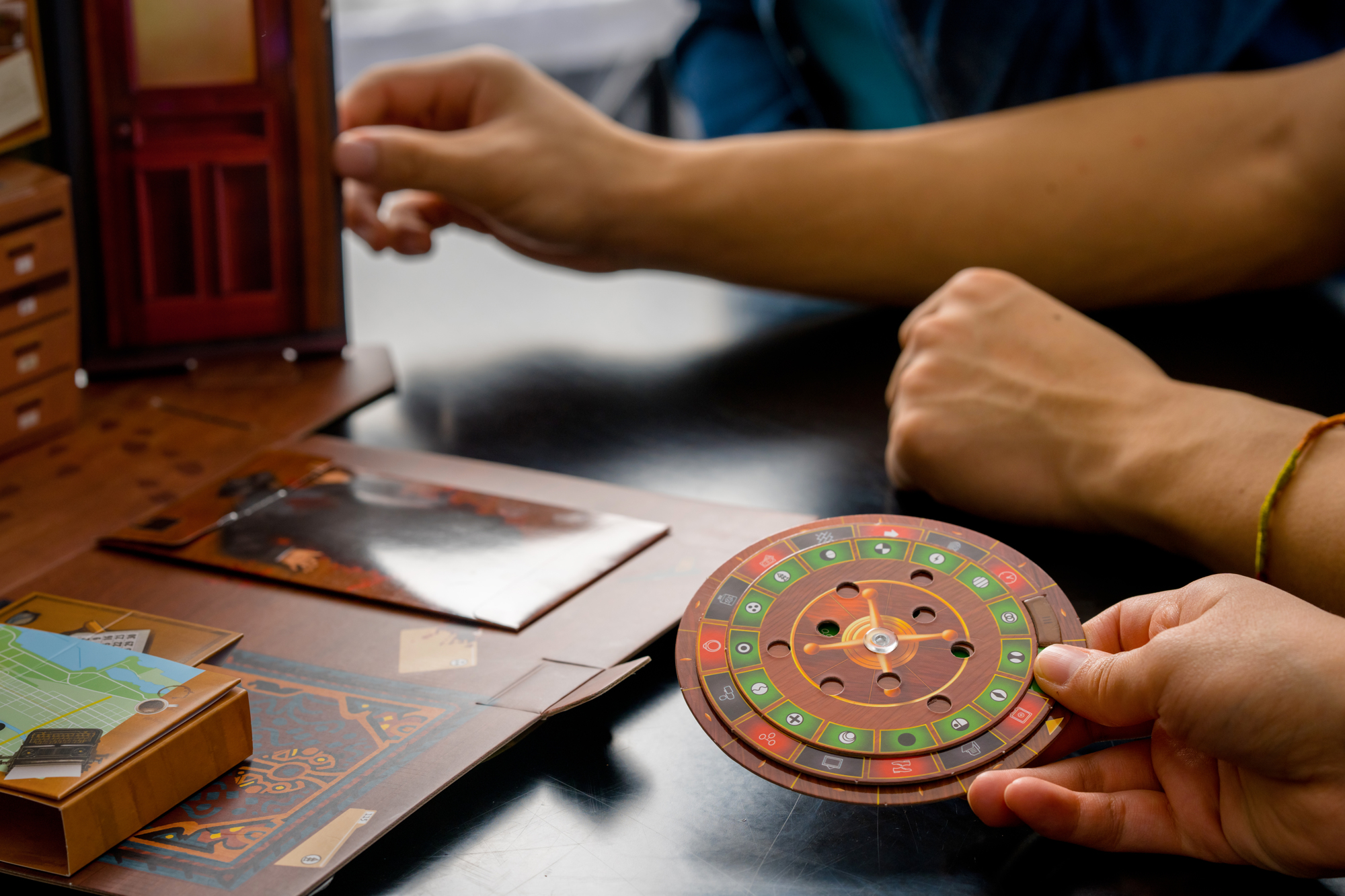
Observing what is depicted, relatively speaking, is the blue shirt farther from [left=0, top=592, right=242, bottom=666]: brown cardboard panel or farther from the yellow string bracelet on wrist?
[left=0, top=592, right=242, bottom=666]: brown cardboard panel

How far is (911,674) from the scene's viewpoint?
50 centimetres

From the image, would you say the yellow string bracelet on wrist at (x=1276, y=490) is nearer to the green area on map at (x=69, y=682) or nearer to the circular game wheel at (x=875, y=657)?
the circular game wheel at (x=875, y=657)

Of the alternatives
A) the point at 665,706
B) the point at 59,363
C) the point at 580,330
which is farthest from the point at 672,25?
the point at 665,706

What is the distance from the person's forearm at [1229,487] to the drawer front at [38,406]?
0.74 meters

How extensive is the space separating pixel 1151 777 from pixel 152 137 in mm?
856

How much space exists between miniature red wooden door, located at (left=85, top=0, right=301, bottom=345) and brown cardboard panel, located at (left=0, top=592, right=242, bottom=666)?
40 cm

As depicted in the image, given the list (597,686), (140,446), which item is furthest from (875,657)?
(140,446)

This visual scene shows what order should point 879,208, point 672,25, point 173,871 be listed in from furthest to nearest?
point 672,25 → point 879,208 → point 173,871

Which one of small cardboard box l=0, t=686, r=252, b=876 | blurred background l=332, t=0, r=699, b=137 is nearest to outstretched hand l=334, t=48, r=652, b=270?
small cardboard box l=0, t=686, r=252, b=876

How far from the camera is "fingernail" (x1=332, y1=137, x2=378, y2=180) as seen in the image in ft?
3.08

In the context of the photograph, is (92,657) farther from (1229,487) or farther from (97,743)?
(1229,487)

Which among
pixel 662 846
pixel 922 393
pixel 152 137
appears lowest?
pixel 662 846

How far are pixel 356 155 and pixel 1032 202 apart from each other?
0.57 meters

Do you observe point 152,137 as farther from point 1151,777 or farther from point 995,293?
point 1151,777
